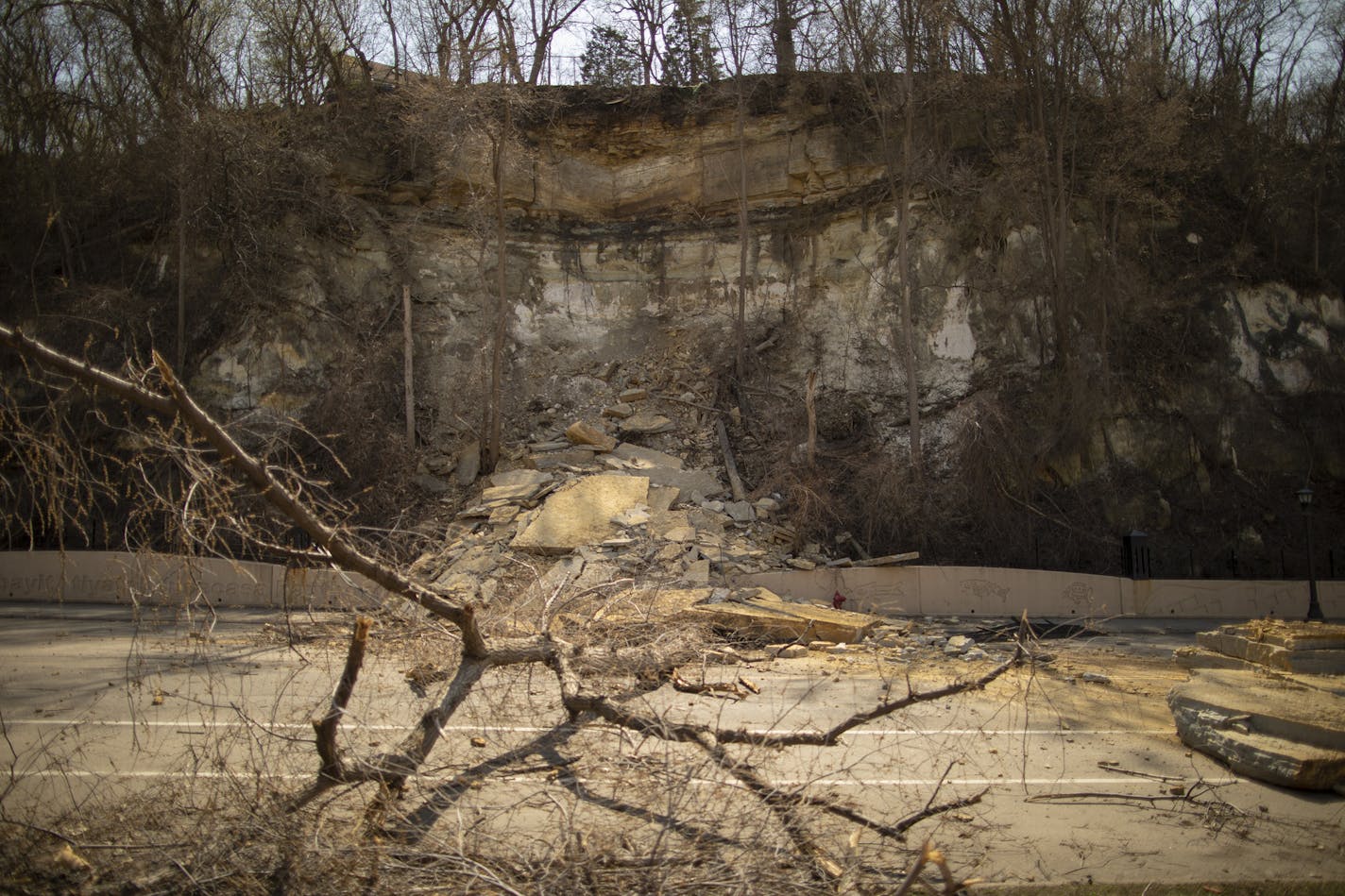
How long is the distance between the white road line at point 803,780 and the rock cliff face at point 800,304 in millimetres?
14678

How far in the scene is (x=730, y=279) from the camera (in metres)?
25.1

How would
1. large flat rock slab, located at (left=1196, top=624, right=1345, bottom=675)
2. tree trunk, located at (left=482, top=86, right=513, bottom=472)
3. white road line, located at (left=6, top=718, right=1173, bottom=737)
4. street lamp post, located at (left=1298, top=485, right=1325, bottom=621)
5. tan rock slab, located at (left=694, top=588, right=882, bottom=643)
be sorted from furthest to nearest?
tree trunk, located at (left=482, top=86, right=513, bottom=472), street lamp post, located at (left=1298, top=485, right=1325, bottom=621), tan rock slab, located at (left=694, top=588, right=882, bottom=643), large flat rock slab, located at (left=1196, top=624, right=1345, bottom=675), white road line, located at (left=6, top=718, right=1173, bottom=737)

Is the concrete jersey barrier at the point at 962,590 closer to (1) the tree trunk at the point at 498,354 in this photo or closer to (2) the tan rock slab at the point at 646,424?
(1) the tree trunk at the point at 498,354

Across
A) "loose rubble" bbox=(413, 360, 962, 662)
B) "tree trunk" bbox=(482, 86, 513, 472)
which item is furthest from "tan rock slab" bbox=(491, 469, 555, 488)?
"tree trunk" bbox=(482, 86, 513, 472)

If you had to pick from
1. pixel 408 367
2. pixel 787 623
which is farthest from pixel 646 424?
pixel 787 623

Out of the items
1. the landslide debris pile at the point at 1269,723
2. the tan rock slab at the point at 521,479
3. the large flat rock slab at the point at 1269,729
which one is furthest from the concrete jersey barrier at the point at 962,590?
the large flat rock slab at the point at 1269,729

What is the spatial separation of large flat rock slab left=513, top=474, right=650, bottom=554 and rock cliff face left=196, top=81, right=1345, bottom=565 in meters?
5.78

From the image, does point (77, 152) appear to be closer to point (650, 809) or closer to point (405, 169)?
point (405, 169)

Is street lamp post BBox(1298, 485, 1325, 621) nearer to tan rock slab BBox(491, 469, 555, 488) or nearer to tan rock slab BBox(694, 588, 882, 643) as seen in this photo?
tan rock slab BBox(694, 588, 882, 643)

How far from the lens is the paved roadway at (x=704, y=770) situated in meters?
4.44

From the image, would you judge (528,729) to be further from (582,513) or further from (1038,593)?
(1038,593)

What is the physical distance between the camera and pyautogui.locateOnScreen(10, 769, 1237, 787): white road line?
180 inches

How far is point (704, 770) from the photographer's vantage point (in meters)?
4.52

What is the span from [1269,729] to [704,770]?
416cm
